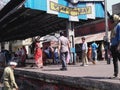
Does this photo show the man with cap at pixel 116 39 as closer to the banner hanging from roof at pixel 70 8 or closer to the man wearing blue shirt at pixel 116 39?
the man wearing blue shirt at pixel 116 39

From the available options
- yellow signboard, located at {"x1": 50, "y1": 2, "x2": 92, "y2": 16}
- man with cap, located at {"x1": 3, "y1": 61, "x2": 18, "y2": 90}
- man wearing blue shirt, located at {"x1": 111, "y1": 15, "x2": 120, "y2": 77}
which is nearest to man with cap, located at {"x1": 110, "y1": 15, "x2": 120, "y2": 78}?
man wearing blue shirt, located at {"x1": 111, "y1": 15, "x2": 120, "y2": 77}

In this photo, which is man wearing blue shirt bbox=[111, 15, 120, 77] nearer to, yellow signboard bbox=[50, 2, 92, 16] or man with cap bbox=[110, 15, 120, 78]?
man with cap bbox=[110, 15, 120, 78]

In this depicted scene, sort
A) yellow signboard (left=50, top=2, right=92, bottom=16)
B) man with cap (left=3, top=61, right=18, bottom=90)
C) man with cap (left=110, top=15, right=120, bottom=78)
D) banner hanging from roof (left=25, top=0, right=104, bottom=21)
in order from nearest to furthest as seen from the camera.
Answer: man with cap (left=110, top=15, right=120, bottom=78) < man with cap (left=3, top=61, right=18, bottom=90) < banner hanging from roof (left=25, top=0, right=104, bottom=21) < yellow signboard (left=50, top=2, right=92, bottom=16)

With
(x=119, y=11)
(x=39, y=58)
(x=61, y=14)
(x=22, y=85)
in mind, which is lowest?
(x=22, y=85)

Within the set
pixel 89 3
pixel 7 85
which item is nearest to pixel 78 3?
pixel 89 3

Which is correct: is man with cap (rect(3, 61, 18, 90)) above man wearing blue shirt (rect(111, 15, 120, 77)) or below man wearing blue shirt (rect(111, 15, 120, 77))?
below

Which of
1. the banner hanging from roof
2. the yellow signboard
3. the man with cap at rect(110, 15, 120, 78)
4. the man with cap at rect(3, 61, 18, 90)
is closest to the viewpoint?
the man with cap at rect(110, 15, 120, 78)

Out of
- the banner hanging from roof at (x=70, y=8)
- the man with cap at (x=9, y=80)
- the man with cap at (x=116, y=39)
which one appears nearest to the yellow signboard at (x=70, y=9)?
the banner hanging from roof at (x=70, y=8)

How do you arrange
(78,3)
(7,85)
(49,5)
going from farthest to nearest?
(78,3)
(49,5)
(7,85)

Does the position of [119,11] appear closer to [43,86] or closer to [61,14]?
[61,14]

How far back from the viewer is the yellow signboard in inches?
754

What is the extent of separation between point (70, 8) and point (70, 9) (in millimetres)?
65

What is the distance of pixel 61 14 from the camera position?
1967cm

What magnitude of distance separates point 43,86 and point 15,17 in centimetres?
873
